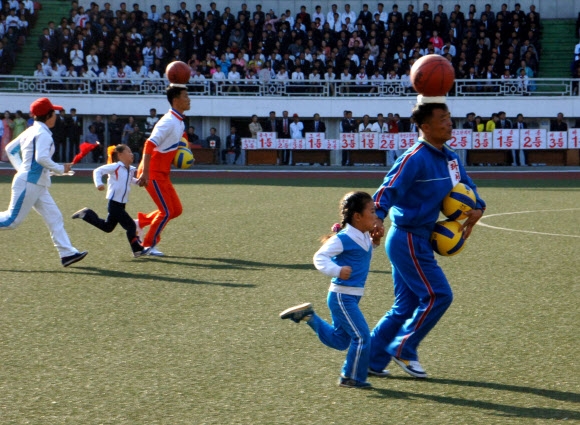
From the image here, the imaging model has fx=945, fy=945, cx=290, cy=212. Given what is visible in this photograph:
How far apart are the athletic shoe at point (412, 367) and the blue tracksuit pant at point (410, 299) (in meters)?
0.03

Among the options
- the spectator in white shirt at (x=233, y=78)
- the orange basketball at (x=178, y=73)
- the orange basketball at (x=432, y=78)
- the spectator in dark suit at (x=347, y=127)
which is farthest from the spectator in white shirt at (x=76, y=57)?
the orange basketball at (x=432, y=78)

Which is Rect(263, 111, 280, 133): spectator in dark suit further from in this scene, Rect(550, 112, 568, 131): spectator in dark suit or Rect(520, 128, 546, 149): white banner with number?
Rect(550, 112, 568, 131): spectator in dark suit

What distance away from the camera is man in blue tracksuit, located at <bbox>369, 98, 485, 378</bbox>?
5.47 meters

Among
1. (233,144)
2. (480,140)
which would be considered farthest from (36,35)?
(480,140)

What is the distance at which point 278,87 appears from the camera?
1277 inches

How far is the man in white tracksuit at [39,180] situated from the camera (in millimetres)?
9805

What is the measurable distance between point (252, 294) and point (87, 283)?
5.50 feet

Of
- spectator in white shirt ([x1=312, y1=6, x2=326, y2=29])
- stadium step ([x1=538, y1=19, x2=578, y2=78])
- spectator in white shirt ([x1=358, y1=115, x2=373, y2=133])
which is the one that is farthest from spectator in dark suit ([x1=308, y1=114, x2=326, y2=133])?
stadium step ([x1=538, y1=19, x2=578, y2=78])

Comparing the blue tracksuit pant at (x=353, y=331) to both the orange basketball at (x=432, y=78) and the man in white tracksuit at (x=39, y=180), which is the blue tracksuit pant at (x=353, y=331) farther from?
the man in white tracksuit at (x=39, y=180)

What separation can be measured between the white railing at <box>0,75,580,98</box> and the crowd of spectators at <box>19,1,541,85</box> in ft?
0.97

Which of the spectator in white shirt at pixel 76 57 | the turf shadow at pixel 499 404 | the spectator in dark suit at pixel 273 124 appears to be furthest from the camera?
the spectator in white shirt at pixel 76 57

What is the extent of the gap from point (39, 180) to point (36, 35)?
92.6 ft

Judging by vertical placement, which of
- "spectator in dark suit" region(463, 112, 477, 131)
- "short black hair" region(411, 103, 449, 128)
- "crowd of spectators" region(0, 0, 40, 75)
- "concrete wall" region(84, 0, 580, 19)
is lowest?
"spectator in dark suit" region(463, 112, 477, 131)

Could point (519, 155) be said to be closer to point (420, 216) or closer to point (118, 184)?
point (118, 184)
